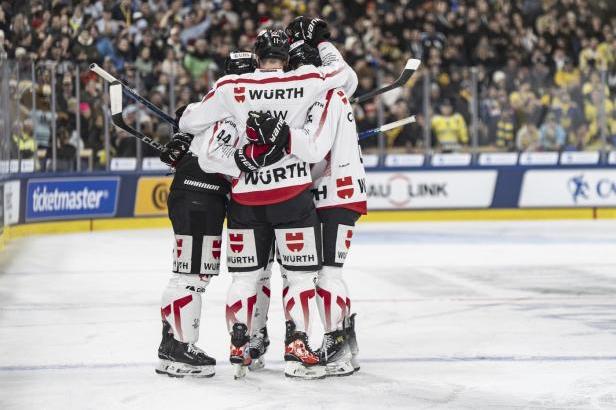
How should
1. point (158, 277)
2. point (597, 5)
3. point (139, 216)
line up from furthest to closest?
point (597, 5) < point (139, 216) < point (158, 277)

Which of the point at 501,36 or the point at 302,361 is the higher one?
the point at 501,36

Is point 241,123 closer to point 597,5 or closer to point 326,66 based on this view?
point 326,66

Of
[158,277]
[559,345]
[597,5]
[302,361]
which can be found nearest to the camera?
[302,361]

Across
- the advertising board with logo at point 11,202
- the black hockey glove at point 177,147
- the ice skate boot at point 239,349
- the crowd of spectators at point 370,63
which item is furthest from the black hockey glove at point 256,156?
the crowd of spectators at point 370,63

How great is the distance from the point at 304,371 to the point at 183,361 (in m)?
0.63

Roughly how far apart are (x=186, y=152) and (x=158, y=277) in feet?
16.9

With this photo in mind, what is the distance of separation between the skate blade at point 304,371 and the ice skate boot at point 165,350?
0.63 m

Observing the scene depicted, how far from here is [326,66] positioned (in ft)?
21.6

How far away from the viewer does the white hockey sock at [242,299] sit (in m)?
6.32

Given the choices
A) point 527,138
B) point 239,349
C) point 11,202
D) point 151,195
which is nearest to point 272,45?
point 239,349

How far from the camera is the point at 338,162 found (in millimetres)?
6496

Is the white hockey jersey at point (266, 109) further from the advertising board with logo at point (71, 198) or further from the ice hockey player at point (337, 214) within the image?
the advertising board with logo at point (71, 198)

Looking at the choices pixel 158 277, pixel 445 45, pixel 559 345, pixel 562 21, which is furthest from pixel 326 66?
pixel 562 21

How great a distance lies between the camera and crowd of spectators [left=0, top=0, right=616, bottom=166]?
54.7 ft
